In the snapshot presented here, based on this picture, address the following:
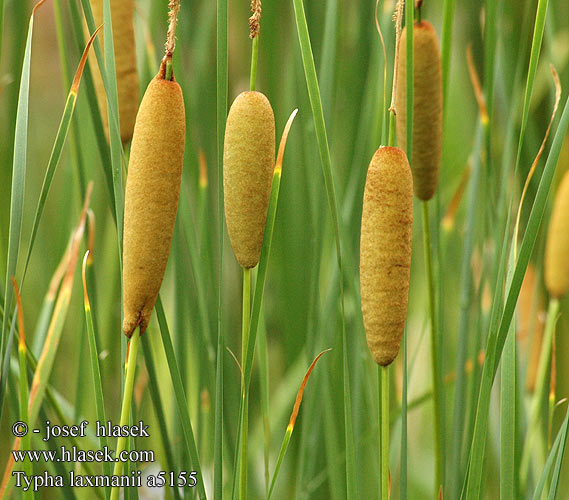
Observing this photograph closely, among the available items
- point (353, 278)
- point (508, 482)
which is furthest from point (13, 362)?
point (508, 482)

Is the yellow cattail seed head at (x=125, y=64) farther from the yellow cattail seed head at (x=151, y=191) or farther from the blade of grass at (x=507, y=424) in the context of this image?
the blade of grass at (x=507, y=424)

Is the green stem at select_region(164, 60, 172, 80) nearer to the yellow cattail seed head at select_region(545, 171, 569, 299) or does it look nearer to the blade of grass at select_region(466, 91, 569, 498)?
the blade of grass at select_region(466, 91, 569, 498)

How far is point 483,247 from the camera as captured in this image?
2.74 ft

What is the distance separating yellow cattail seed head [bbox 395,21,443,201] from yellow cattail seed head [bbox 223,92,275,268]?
120 millimetres

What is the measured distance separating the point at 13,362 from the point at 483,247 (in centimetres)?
51

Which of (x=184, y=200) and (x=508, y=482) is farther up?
(x=184, y=200)

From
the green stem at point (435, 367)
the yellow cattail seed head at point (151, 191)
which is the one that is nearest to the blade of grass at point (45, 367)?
the yellow cattail seed head at point (151, 191)

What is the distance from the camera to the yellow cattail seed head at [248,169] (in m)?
0.41

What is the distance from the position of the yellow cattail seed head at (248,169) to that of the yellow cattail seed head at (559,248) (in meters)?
0.28

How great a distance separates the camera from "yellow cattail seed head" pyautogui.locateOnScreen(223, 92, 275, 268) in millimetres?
407

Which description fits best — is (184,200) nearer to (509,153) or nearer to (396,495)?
(509,153)

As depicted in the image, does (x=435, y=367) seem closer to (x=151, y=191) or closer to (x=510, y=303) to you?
(x=510, y=303)

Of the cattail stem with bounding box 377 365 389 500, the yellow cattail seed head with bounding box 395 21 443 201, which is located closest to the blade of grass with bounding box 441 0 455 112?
the yellow cattail seed head with bounding box 395 21 443 201

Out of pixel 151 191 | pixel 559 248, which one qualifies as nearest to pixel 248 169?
pixel 151 191
